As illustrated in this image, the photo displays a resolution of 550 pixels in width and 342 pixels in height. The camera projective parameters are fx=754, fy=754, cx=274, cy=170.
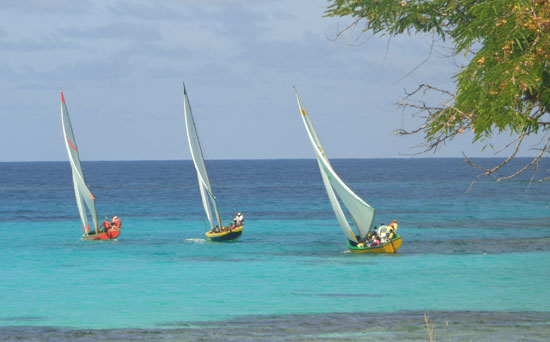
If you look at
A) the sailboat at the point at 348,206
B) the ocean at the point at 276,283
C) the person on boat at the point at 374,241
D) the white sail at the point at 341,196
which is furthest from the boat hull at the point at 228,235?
the person on boat at the point at 374,241

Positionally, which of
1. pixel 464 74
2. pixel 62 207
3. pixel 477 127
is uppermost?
pixel 464 74

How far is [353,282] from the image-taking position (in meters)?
34.0

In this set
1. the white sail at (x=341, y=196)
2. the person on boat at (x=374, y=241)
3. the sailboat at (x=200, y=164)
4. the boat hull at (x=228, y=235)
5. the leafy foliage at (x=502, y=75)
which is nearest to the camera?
the leafy foliage at (x=502, y=75)

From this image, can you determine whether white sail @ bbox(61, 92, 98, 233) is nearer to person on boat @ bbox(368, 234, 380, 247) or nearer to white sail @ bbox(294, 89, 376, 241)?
white sail @ bbox(294, 89, 376, 241)

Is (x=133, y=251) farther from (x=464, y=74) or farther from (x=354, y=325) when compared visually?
(x=464, y=74)

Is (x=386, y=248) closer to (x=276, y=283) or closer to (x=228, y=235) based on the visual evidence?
(x=276, y=283)

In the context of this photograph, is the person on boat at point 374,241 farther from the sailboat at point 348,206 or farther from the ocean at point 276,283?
the ocean at point 276,283

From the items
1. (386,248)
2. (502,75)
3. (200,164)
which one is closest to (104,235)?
(200,164)

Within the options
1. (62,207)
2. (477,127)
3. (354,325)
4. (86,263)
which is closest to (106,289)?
(86,263)

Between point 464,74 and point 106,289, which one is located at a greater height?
point 464,74

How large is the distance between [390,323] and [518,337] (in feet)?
14.0

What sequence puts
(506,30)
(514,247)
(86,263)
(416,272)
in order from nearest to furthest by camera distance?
(506,30) → (416,272) → (86,263) → (514,247)

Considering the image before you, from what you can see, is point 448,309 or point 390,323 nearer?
point 390,323

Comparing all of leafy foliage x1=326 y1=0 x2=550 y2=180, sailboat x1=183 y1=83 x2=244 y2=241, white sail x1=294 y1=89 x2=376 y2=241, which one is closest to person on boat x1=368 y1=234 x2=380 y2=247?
white sail x1=294 y1=89 x2=376 y2=241
